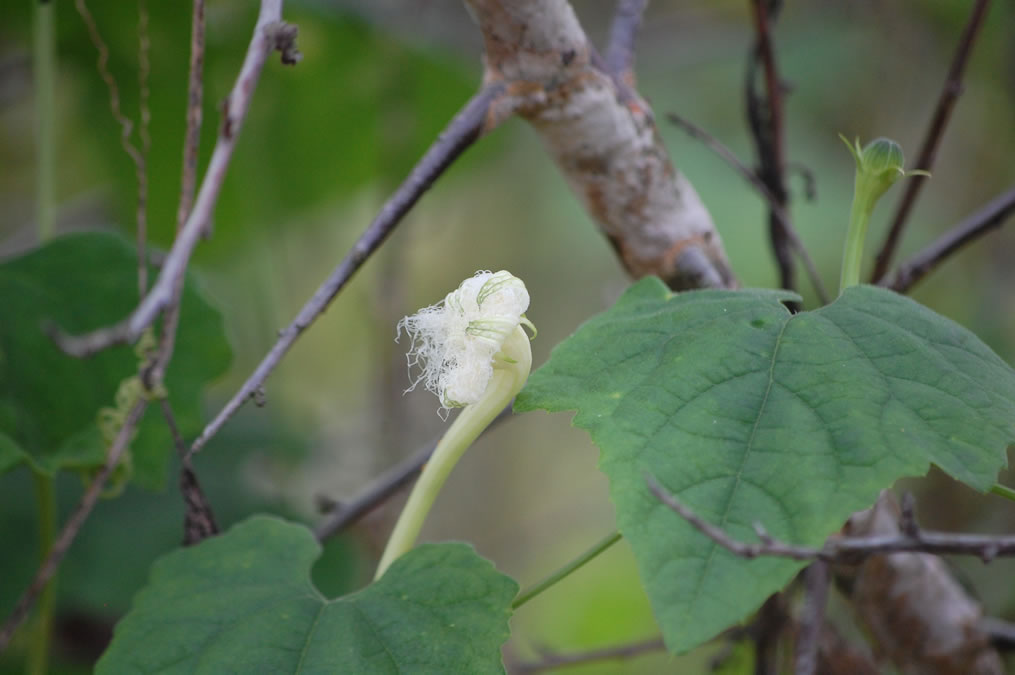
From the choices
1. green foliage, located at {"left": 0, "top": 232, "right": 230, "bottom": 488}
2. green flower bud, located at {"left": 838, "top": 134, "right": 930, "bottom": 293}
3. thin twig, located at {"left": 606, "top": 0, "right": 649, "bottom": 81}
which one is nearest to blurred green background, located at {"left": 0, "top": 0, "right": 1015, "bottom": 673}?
green foliage, located at {"left": 0, "top": 232, "right": 230, "bottom": 488}

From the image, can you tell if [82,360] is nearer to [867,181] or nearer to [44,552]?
[44,552]

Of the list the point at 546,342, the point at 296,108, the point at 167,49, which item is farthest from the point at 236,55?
the point at 546,342

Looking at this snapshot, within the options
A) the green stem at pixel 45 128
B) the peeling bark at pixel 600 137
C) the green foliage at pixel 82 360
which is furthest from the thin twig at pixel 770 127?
the green stem at pixel 45 128

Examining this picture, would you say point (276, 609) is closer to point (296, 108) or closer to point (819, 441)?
point (819, 441)

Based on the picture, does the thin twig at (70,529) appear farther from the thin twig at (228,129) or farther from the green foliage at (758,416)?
the green foliage at (758,416)

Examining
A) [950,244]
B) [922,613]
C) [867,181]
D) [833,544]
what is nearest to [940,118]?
[950,244]
